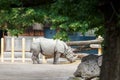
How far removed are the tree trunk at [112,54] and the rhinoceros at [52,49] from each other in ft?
56.5

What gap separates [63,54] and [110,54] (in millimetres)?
17910

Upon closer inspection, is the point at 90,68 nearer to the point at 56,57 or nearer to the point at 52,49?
the point at 56,57

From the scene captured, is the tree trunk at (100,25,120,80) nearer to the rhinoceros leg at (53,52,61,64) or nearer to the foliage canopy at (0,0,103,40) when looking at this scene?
the foliage canopy at (0,0,103,40)

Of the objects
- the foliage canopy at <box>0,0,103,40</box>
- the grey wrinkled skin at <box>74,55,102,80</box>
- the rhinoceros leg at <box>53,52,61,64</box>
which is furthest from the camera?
the rhinoceros leg at <box>53,52,61,64</box>

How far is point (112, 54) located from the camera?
5070 mm

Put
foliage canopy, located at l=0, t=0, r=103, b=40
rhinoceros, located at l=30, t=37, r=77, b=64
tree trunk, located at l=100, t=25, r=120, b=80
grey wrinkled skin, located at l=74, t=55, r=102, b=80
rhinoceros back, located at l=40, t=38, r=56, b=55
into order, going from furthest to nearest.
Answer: rhinoceros back, located at l=40, t=38, r=56, b=55 < rhinoceros, located at l=30, t=37, r=77, b=64 < grey wrinkled skin, located at l=74, t=55, r=102, b=80 < tree trunk, located at l=100, t=25, r=120, b=80 < foliage canopy, located at l=0, t=0, r=103, b=40

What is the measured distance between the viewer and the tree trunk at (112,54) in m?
5.01

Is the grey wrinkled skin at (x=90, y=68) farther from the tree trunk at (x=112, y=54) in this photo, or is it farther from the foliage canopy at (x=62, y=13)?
the tree trunk at (x=112, y=54)

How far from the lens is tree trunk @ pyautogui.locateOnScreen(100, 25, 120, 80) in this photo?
501 cm

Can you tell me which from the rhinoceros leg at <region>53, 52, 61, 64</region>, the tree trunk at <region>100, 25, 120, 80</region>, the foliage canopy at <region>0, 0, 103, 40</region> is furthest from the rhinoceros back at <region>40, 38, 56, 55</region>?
the tree trunk at <region>100, 25, 120, 80</region>

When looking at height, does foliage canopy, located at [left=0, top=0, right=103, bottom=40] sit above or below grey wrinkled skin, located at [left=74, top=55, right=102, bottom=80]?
above

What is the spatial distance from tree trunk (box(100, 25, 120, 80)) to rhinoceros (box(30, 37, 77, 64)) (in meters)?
17.2

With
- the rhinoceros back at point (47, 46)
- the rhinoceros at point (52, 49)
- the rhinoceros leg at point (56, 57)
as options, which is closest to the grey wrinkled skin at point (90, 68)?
the rhinoceros leg at point (56, 57)

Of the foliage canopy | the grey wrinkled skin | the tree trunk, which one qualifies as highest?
the foliage canopy
